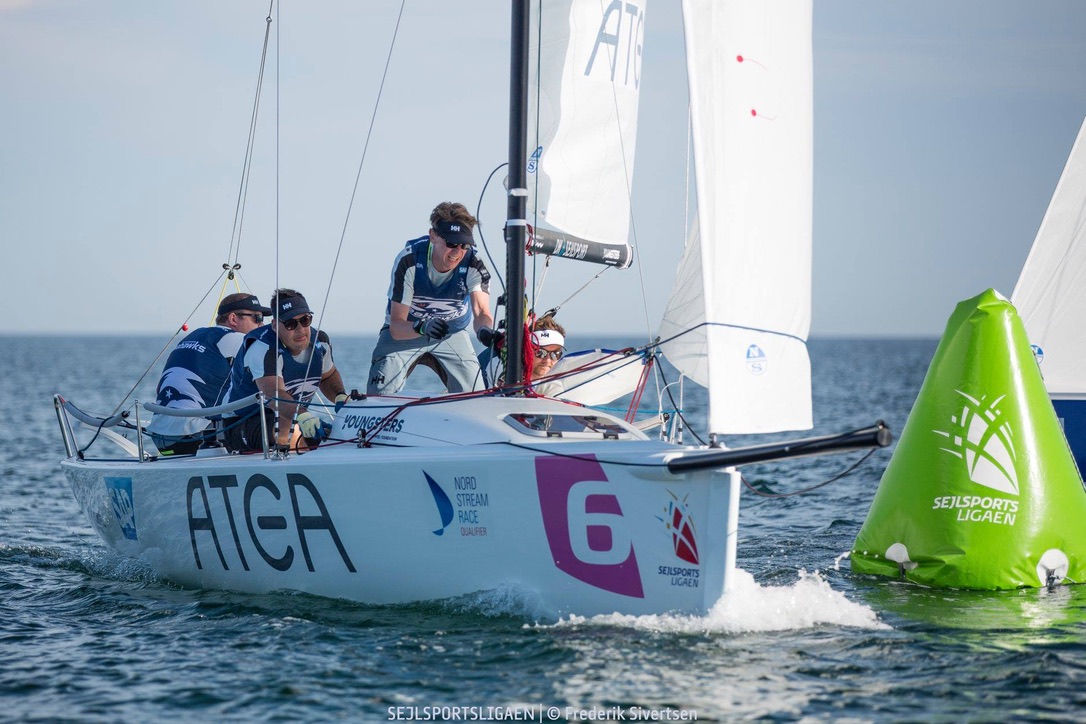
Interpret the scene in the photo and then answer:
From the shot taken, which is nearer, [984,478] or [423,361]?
[984,478]

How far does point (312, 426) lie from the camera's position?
23.4ft

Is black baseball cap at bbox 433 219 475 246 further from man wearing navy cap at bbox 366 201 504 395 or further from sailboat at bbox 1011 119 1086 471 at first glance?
sailboat at bbox 1011 119 1086 471

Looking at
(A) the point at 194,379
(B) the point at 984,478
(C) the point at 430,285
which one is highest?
(C) the point at 430,285

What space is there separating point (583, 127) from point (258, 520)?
3.20 metres

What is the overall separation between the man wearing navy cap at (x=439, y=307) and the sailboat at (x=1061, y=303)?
172 inches

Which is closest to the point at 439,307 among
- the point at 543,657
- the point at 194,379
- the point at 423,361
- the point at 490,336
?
the point at 423,361

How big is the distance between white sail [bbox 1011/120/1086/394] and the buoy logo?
2520 millimetres

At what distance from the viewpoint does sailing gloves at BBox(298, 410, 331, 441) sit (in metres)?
7.13

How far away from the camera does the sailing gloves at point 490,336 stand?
7344mm

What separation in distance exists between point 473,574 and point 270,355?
83.1 inches

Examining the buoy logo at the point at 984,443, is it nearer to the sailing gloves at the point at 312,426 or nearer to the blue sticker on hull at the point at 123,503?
the sailing gloves at the point at 312,426

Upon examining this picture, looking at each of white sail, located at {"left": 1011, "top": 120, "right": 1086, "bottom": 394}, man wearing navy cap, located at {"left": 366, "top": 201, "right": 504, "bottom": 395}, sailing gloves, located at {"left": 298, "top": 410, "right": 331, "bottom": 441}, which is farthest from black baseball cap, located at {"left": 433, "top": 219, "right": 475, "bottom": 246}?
white sail, located at {"left": 1011, "top": 120, "right": 1086, "bottom": 394}

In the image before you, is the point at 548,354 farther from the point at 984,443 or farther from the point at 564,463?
the point at 984,443

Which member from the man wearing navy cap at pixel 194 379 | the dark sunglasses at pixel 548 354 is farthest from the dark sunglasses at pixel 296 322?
the dark sunglasses at pixel 548 354
